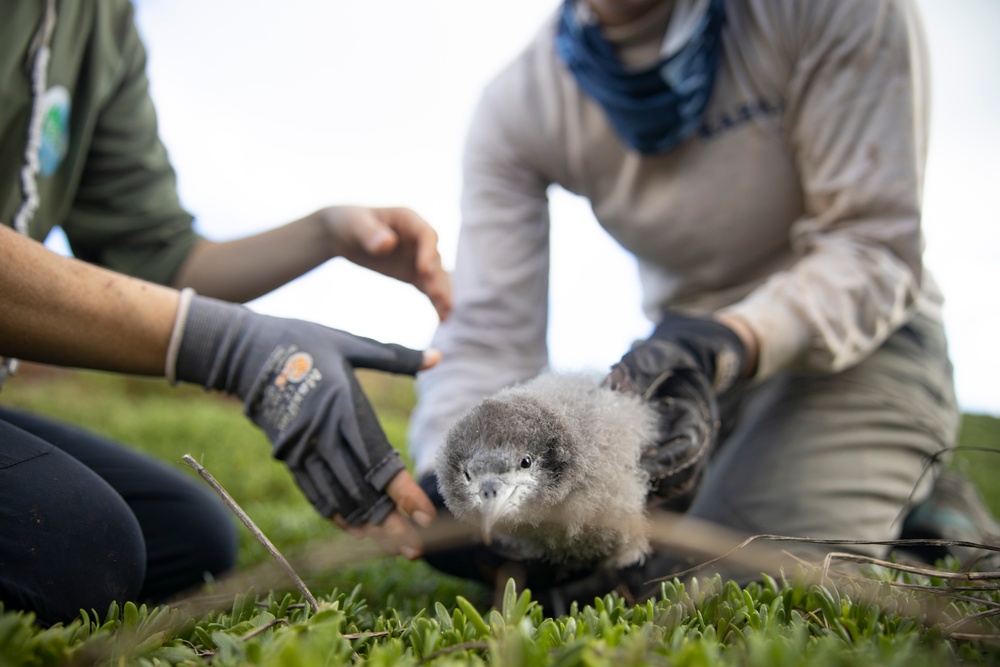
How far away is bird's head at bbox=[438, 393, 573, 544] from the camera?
3.92 ft

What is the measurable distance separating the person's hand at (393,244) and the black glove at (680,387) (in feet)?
2.16

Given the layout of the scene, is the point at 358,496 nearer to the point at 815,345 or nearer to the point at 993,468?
the point at 815,345

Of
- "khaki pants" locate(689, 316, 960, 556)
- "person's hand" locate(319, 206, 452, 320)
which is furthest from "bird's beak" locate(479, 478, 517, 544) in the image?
"khaki pants" locate(689, 316, 960, 556)

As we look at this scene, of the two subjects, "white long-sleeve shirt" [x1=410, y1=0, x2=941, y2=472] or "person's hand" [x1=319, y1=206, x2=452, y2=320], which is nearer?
"person's hand" [x1=319, y1=206, x2=452, y2=320]

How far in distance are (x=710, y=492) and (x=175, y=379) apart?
1.87 m

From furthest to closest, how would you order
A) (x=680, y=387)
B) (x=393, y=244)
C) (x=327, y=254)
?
(x=327, y=254), (x=393, y=244), (x=680, y=387)

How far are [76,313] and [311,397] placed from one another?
0.54 m

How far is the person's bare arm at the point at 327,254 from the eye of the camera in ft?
6.30

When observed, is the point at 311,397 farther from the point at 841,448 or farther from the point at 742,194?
the point at 841,448

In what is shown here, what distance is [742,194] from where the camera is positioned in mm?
2410

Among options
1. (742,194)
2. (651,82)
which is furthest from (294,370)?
(742,194)

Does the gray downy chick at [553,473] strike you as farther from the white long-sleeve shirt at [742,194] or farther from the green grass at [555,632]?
the white long-sleeve shirt at [742,194]

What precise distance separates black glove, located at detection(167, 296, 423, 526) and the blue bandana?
4.29ft

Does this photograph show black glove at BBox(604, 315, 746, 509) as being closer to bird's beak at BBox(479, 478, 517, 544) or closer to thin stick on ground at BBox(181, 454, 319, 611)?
bird's beak at BBox(479, 478, 517, 544)
